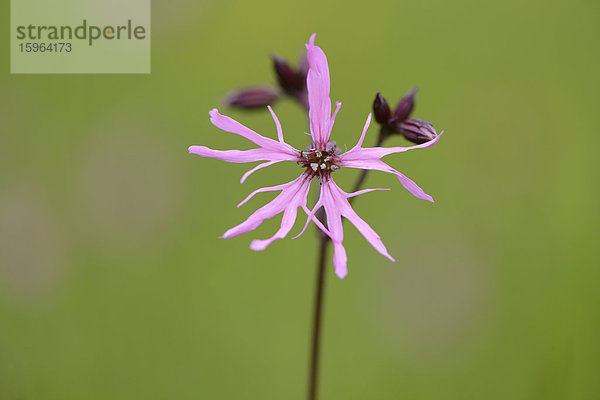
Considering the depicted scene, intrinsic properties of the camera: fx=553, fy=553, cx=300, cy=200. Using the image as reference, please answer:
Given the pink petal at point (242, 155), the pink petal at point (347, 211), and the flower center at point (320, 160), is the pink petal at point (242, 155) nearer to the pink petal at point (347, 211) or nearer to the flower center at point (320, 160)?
the flower center at point (320, 160)

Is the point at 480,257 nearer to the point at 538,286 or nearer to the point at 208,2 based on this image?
the point at 538,286

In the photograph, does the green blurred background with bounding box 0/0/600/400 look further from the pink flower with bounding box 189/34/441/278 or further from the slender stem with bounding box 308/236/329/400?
the pink flower with bounding box 189/34/441/278

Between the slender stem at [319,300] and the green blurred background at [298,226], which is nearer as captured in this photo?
the slender stem at [319,300]

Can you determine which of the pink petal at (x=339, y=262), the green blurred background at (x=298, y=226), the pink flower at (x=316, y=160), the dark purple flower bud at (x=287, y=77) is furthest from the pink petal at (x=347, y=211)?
the green blurred background at (x=298, y=226)

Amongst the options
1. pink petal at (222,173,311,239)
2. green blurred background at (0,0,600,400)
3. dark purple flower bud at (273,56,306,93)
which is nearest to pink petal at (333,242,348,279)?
pink petal at (222,173,311,239)

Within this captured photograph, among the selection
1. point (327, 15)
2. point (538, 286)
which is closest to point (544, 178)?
point (538, 286)

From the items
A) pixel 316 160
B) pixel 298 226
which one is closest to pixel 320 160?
pixel 316 160

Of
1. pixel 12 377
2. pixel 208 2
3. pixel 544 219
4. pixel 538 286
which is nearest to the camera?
pixel 12 377
